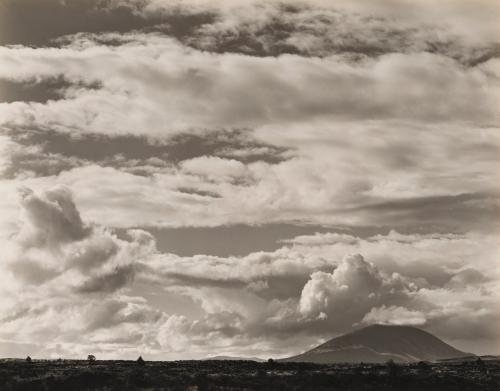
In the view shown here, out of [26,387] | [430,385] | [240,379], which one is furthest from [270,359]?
[26,387]

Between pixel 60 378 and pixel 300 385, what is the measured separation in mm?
33394

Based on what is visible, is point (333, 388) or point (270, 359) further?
point (270, 359)

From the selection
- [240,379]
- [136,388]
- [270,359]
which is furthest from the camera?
[270,359]

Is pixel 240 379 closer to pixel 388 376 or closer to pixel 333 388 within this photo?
pixel 333 388

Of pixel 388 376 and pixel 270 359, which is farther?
pixel 270 359

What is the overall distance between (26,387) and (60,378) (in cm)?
556

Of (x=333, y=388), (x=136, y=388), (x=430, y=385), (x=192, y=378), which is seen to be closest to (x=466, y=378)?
(x=430, y=385)

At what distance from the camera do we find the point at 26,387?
9044cm

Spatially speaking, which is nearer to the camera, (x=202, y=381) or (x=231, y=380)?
(x=202, y=381)

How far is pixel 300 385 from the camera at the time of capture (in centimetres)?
9138

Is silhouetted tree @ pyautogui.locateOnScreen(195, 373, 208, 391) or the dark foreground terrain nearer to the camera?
silhouetted tree @ pyautogui.locateOnScreen(195, 373, 208, 391)

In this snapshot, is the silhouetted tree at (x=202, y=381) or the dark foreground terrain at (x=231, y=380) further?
the dark foreground terrain at (x=231, y=380)

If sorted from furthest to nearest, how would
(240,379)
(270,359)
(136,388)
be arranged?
1. (270,359)
2. (240,379)
3. (136,388)

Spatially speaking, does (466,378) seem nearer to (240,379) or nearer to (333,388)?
(333,388)
